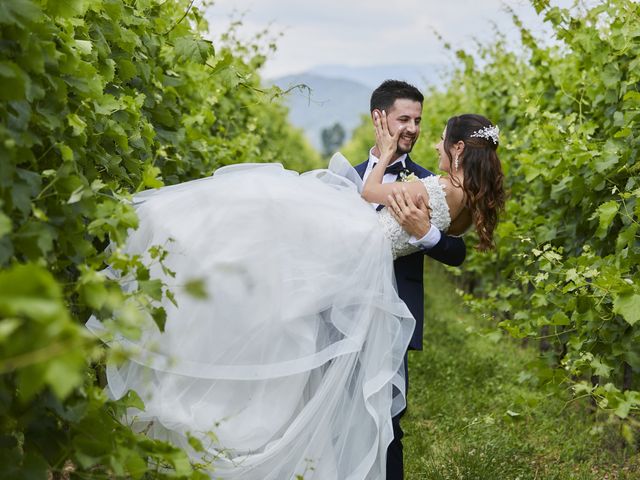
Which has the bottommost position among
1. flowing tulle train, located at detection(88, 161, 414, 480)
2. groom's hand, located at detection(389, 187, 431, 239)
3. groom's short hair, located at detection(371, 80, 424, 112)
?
flowing tulle train, located at detection(88, 161, 414, 480)

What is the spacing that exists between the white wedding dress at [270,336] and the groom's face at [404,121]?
0.85m

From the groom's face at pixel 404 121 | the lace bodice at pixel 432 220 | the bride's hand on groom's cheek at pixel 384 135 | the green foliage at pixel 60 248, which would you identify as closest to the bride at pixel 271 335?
the lace bodice at pixel 432 220

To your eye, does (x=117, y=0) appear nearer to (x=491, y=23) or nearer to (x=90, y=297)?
(x=90, y=297)

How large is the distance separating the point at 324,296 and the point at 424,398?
11.0 ft

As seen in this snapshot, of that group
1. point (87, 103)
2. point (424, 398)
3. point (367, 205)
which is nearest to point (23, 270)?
point (87, 103)

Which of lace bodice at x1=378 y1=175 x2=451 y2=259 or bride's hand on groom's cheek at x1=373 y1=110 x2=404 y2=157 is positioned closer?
lace bodice at x1=378 y1=175 x2=451 y2=259

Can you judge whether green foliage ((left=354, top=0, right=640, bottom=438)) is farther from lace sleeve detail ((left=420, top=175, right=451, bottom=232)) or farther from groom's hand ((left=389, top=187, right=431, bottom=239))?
groom's hand ((left=389, top=187, right=431, bottom=239))

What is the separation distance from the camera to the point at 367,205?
407 cm

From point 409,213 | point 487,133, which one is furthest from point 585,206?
point 409,213

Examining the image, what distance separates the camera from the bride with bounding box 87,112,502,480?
11.1 ft

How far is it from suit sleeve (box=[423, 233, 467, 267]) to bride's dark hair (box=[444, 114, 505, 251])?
13cm

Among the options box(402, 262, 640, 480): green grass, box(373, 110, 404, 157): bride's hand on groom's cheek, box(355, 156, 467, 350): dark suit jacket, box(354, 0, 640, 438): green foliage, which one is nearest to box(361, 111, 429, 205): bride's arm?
box(373, 110, 404, 157): bride's hand on groom's cheek

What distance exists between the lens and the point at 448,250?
162 inches

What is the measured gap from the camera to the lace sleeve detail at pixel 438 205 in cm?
410
